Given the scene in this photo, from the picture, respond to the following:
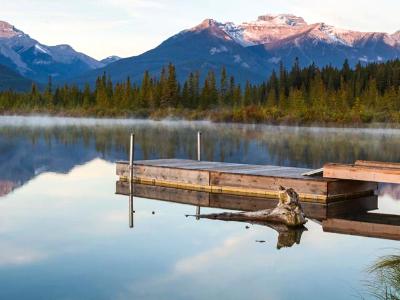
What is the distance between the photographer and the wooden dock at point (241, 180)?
883 inches

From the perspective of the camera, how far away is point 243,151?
4588 cm

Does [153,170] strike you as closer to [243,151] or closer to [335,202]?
[335,202]

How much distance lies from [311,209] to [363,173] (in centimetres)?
194

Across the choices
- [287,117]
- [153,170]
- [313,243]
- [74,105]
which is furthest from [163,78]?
[313,243]

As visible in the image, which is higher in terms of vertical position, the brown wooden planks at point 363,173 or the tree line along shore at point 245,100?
the tree line along shore at point 245,100

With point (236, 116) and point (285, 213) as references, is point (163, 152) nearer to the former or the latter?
point (285, 213)

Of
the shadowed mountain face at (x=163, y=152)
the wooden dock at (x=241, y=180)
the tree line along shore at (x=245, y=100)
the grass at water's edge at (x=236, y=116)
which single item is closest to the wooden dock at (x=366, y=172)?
the wooden dock at (x=241, y=180)

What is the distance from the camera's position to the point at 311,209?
2141 centimetres

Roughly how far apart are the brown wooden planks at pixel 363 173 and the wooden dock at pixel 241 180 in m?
0.45

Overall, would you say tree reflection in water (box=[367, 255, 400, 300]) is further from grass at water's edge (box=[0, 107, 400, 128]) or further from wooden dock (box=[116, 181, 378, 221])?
grass at water's edge (box=[0, 107, 400, 128])

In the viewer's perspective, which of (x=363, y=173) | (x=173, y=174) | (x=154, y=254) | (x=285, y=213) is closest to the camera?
(x=154, y=254)

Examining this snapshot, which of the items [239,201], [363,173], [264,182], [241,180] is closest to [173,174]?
[241,180]

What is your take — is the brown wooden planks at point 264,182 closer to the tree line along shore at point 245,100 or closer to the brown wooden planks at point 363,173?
the brown wooden planks at point 363,173

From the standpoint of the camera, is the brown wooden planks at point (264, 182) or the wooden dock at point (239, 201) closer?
the wooden dock at point (239, 201)
